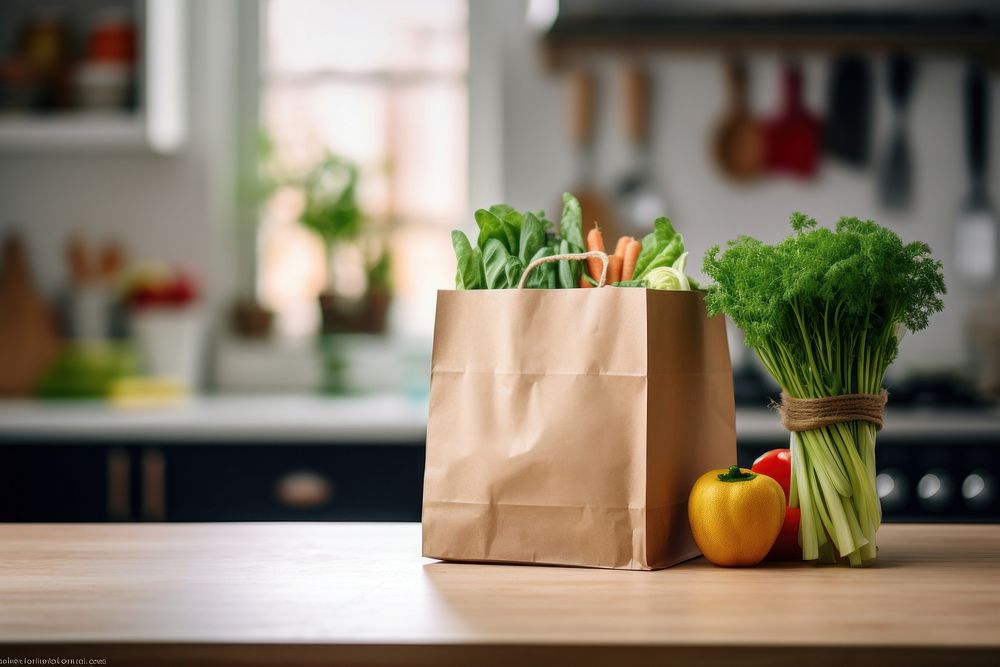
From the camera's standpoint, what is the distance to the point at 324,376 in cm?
295

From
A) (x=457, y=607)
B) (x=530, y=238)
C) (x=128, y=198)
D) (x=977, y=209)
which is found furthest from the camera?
(x=128, y=198)

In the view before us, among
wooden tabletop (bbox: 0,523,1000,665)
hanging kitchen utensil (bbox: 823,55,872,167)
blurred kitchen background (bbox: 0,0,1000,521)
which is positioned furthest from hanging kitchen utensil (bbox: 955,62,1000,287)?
wooden tabletop (bbox: 0,523,1000,665)

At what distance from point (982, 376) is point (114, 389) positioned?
2.32 metres

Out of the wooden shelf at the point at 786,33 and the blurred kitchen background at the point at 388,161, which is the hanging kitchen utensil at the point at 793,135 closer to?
the blurred kitchen background at the point at 388,161

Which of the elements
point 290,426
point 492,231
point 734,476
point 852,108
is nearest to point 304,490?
point 290,426

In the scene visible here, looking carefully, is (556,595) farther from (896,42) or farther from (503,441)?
(896,42)

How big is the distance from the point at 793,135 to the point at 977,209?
0.55m

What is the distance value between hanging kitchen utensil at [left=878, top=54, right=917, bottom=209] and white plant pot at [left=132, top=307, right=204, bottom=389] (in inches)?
77.8

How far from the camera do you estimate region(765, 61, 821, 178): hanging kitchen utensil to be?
2.84 m

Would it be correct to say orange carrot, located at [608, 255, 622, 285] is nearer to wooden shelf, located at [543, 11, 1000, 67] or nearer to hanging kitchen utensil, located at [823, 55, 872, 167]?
wooden shelf, located at [543, 11, 1000, 67]

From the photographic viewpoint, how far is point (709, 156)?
2895mm

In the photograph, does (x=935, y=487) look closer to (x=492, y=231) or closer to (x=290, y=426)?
(x=290, y=426)

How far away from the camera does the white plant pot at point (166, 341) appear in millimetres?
2842

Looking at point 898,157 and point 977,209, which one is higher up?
point 898,157
